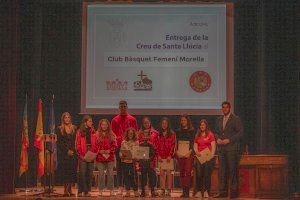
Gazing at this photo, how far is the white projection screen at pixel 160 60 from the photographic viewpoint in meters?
9.01

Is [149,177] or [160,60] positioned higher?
[160,60]

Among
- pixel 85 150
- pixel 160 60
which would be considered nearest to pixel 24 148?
pixel 85 150

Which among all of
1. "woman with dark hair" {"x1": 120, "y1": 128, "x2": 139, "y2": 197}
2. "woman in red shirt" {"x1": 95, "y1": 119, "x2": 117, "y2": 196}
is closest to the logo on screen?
"woman in red shirt" {"x1": 95, "y1": 119, "x2": 117, "y2": 196}

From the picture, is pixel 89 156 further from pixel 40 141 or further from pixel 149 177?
pixel 40 141

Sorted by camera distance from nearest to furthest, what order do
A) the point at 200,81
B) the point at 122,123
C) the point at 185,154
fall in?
the point at 185,154 < the point at 122,123 < the point at 200,81

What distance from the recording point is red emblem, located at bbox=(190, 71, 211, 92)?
8.99 metres

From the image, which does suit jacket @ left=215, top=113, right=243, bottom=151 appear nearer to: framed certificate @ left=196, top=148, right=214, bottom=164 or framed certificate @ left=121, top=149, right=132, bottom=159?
framed certificate @ left=196, top=148, right=214, bottom=164

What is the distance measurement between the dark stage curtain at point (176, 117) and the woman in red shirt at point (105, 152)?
1.42 meters

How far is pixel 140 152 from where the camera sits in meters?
7.76

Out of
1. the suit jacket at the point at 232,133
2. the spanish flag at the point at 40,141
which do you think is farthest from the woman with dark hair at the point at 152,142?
the spanish flag at the point at 40,141

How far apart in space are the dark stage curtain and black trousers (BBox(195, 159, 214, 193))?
1.54m

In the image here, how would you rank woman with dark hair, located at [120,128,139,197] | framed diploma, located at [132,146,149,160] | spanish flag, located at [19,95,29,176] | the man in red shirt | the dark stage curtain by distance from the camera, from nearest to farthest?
1. framed diploma, located at [132,146,149,160]
2. woman with dark hair, located at [120,128,139,197]
3. the man in red shirt
4. the dark stage curtain
5. spanish flag, located at [19,95,29,176]

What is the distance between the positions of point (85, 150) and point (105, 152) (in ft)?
0.98

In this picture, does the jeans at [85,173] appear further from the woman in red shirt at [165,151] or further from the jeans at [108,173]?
the woman in red shirt at [165,151]
